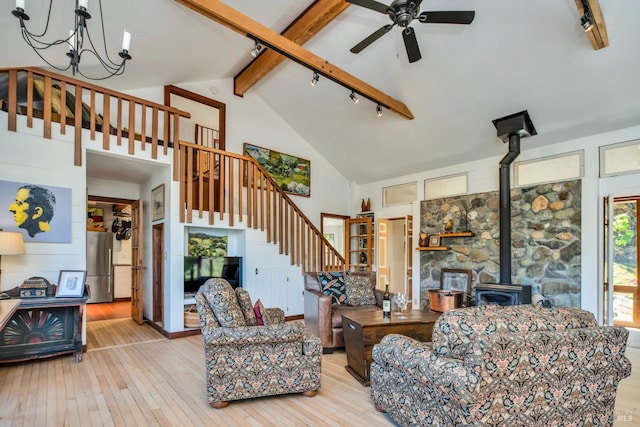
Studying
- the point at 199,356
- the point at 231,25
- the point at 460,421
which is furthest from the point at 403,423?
the point at 231,25

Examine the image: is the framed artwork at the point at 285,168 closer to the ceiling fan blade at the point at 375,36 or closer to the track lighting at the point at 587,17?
the ceiling fan blade at the point at 375,36

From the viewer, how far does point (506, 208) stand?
5.22m

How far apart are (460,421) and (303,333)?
1441 millimetres

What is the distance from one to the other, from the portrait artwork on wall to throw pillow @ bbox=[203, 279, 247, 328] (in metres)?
2.45

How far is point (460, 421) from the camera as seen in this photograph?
182cm

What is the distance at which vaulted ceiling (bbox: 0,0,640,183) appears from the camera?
147 inches

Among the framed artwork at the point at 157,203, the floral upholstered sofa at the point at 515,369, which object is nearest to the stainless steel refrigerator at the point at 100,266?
the framed artwork at the point at 157,203

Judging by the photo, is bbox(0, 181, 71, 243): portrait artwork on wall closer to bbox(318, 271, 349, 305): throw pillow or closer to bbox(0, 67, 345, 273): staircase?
bbox(0, 67, 345, 273): staircase

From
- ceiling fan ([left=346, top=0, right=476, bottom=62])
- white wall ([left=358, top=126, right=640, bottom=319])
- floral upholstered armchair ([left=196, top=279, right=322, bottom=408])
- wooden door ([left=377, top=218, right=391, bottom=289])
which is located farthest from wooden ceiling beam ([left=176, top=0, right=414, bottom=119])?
floral upholstered armchair ([left=196, top=279, right=322, bottom=408])

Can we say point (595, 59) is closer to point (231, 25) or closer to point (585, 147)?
point (585, 147)

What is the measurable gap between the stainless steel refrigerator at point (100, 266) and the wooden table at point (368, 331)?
7015 millimetres

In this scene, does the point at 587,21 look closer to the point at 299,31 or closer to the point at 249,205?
the point at 299,31

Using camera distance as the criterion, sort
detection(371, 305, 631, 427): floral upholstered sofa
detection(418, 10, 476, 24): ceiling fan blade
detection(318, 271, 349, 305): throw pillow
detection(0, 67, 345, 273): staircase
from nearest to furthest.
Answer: detection(371, 305, 631, 427): floral upholstered sofa
detection(418, 10, 476, 24): ceiling fan blade
detection(0, 67, 345, 273): staircase
detection(318, 271, 349, 305): throw pillow

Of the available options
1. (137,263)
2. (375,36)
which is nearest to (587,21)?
(375,36)
